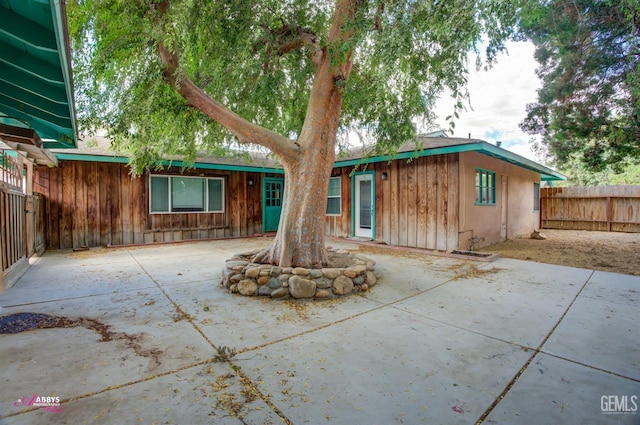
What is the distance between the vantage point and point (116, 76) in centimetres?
478

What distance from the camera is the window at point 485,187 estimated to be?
26.8 feet

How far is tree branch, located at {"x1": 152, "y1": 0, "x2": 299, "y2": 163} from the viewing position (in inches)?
164

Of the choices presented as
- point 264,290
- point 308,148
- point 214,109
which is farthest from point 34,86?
point 264,290

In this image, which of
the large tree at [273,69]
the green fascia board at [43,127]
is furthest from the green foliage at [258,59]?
the green fascia board at [43,127]

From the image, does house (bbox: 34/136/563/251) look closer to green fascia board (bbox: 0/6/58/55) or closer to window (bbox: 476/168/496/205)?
window (bbox: 476/168/496/205)

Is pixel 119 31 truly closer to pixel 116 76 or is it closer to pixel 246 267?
pixel 116 76

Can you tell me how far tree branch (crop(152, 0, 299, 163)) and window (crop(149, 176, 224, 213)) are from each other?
17.6 ft

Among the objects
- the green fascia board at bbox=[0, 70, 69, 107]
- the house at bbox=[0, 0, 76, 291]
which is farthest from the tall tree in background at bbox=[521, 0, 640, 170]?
the green fascia board at bbox=[0, 70, 69, 107]

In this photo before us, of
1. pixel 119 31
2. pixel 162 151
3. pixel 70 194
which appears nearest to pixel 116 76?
pixel 119 31

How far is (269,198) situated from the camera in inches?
444

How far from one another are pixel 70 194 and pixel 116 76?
472 cm

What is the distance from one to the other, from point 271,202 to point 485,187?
7117 mm

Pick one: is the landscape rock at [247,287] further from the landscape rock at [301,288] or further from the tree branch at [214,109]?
the tree branch at [214,109]

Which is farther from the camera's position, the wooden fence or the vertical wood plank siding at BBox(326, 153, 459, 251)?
the wooden fence
